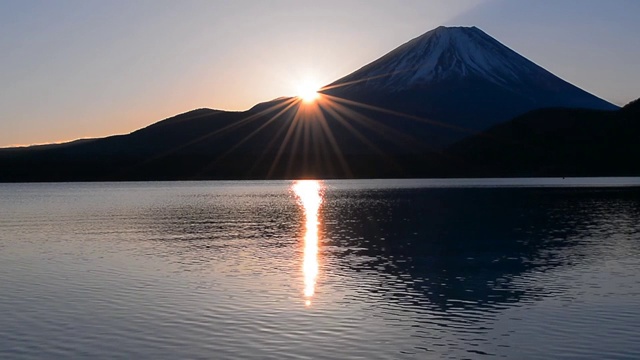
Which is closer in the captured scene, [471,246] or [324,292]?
[324,292]

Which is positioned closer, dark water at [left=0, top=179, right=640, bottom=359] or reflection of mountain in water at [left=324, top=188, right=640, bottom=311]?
dark water at [left=0, top=179, right=640, bottom=359]

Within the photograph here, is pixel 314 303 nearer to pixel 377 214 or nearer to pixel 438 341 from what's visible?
pixel 438 341

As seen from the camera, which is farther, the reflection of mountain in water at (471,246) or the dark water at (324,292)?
the reflection of mountain in water at (471,246)

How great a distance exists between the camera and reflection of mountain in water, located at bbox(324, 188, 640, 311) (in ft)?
93.3

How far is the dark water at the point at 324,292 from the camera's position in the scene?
20.0 metres

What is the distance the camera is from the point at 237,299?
2656 centimetres

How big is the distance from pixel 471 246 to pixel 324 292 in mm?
17730

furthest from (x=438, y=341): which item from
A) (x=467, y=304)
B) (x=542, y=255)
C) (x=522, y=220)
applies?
(x=522, y=220)

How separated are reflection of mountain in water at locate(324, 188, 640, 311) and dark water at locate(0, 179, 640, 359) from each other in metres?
0.15

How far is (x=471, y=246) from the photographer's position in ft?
144

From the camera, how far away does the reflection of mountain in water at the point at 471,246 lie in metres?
28.4

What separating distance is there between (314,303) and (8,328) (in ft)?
31.2

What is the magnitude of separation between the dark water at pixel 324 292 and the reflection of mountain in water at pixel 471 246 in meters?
0.15

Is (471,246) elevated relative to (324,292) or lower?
elevated
